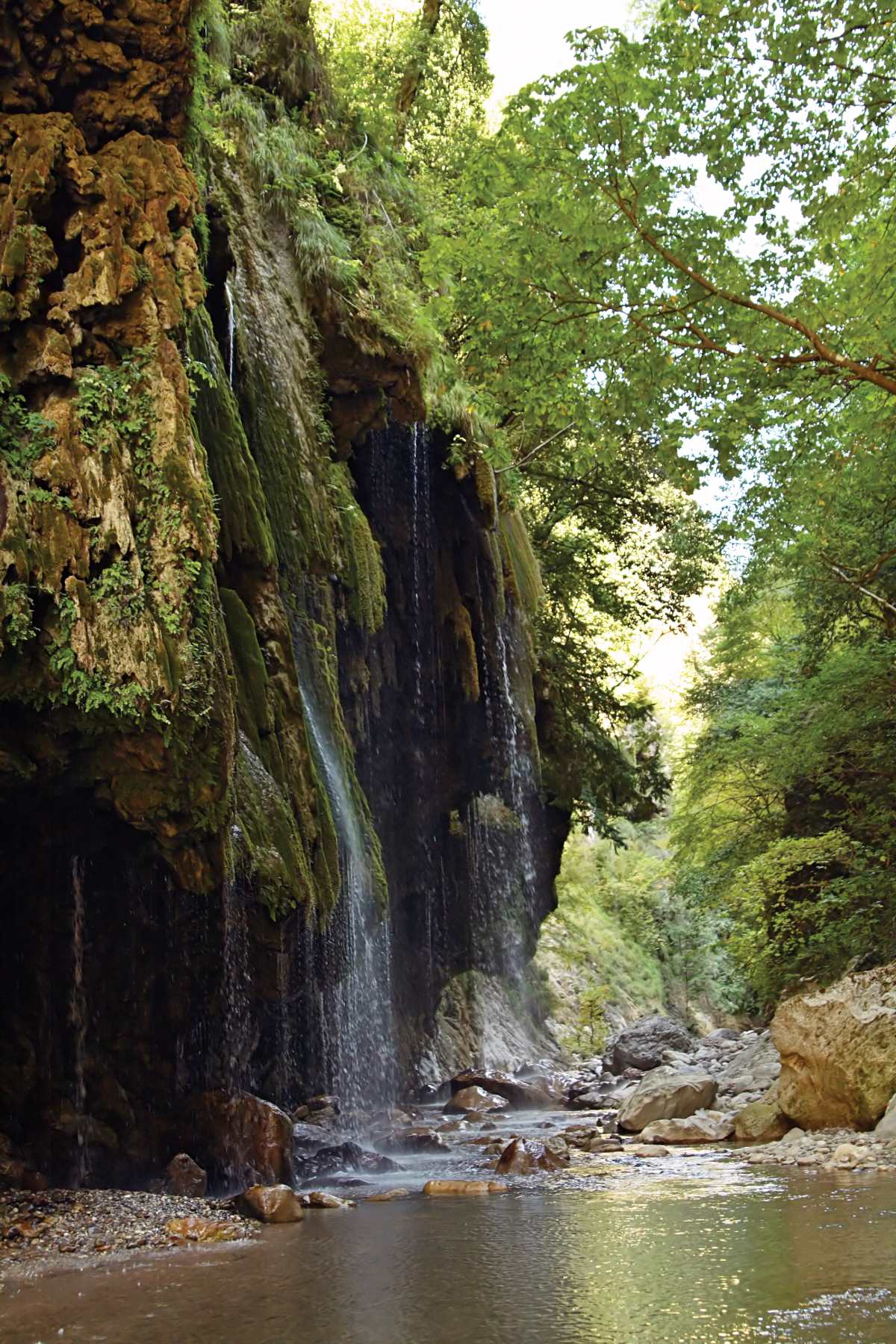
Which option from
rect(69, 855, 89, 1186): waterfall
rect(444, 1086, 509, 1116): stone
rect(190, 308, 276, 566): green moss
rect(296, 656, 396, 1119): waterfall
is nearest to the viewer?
rect(69, 855, 89, 1186): waterfall

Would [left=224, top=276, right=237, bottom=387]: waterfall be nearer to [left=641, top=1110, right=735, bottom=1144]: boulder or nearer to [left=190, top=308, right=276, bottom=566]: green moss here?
[left=190, top=308, right=276, bottom=566]: green moss

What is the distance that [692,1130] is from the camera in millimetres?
10664

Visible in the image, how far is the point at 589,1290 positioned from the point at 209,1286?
63.6 inches

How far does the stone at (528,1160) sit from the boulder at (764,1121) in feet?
6.52

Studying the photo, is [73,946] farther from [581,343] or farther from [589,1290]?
[581,343]

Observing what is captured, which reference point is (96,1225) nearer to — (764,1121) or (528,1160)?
(528,1160)

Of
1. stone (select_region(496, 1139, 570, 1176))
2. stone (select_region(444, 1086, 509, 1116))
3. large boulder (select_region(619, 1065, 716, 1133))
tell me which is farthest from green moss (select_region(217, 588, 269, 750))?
stone (select_region(444, 1086, 509, 1116))

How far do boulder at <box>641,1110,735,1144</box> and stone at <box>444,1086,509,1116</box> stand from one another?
5585mm

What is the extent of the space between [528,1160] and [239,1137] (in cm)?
241

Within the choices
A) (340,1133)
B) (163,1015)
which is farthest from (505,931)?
(163,1015)

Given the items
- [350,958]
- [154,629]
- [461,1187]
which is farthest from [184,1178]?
[350,958]

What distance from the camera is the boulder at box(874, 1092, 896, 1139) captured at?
8.48 metres

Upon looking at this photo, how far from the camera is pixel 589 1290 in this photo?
4.14 m

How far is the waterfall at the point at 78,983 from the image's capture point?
7.83 meters
